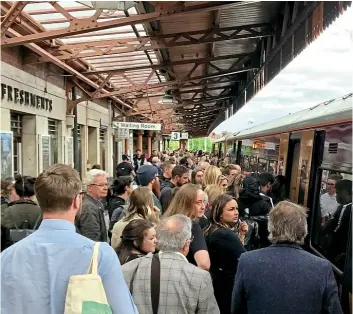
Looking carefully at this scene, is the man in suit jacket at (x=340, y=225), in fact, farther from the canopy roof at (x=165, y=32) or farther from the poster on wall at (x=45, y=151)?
the poster on wall at (x=45, y=151)

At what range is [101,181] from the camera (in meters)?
4.09

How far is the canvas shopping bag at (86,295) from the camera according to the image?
153cm

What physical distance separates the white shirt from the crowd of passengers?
0.29ft

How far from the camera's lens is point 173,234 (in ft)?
8.09

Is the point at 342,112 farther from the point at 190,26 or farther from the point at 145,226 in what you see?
the point at 190,26

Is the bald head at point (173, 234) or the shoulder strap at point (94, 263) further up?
the shoulder strap at point (94, 263)

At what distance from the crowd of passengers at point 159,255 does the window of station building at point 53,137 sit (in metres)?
5.59

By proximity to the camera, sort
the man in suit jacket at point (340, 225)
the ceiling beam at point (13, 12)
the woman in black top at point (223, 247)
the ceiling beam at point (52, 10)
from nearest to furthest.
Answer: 1. the woman in black top at point (223, 247)
2. the man in suit jacket at point (340, 225)
3. the ceiling beam at point (13, 12)
4. the ceiling beam at point (52, 10)

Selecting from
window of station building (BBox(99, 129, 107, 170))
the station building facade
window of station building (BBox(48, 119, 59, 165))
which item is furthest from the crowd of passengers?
window of station building (BBox(99, 129, 107, 170))

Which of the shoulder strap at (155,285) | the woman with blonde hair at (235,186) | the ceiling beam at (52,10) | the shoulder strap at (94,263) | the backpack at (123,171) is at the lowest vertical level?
the backpack at (123,171)

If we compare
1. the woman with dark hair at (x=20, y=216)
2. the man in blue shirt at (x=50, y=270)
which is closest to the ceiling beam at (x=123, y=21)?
the woman with dark hair at (x=20, y=216)

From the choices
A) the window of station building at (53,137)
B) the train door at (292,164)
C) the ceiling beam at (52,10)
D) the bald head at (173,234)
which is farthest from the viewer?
the window of station building at (53,137)

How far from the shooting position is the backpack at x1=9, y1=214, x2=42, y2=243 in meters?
3.65

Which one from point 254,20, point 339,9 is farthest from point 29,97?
point 339,9
